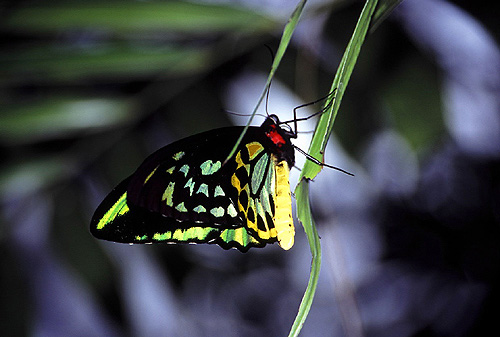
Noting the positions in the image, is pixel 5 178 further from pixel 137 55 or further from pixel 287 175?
pixel 287 175

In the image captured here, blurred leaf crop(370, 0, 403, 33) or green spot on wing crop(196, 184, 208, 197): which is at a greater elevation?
blurred leaf crop(370, 0, 403, 33)

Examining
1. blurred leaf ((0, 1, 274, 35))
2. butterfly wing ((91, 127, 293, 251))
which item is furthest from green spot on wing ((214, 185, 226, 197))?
blurred leaf ((0, 1, 274, 35))

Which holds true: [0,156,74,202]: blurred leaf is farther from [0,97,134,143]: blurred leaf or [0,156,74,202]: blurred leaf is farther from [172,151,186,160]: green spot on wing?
[172,151,186,160]: green spot on wing

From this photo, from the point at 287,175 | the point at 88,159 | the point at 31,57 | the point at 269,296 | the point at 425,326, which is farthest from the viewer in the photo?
the point at 269,296

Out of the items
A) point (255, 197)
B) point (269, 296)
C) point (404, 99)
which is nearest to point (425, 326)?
point (269, 296)

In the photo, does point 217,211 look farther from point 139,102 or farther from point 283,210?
point 139,102

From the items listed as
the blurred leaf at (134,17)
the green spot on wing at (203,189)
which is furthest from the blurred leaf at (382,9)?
the blurred leaf at (134,17)
